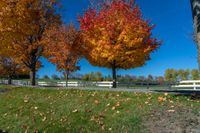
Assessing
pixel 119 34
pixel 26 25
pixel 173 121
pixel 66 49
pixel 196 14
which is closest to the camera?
pixel 173 121

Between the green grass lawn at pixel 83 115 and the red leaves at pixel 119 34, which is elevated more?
the red leaves at pixel 119 34

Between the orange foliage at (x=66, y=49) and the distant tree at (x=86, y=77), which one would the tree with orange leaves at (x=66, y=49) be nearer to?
the orange foliage at (x=66, y=49)

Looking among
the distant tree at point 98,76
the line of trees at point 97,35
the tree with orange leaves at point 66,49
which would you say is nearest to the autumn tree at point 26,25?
the line of trees at point 97,35

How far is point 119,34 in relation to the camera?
25953 millimetres

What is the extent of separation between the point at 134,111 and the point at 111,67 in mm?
19366

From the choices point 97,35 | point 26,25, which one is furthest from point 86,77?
point 26,25

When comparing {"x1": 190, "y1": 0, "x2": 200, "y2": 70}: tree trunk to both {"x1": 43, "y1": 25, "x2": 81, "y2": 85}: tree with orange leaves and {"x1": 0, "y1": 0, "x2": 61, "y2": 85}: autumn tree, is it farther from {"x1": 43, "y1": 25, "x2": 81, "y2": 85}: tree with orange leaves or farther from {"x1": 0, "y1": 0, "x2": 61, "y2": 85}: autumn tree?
{"x1": 43, "y1": 25, "x2": 81, "y2": 85}: tree with orange leaves

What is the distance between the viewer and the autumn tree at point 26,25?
19.7 m

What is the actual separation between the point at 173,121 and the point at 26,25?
47.6ft

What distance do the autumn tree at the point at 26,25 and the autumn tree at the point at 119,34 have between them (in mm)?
4019

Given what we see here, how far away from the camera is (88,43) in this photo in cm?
2755

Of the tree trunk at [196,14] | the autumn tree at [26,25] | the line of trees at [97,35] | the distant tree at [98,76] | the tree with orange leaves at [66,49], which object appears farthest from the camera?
the distant tree at [98,76]

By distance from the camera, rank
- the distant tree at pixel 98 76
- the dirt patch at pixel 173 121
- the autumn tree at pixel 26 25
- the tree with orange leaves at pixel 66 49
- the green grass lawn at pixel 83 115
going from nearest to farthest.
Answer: the dirt patch at pixel 173 121 < the green grass lawn at pixel 83 115 < the autumn tree at pixel 26 25 < the tree with orange leaves at pixel 66 49 < the distant tree at pixel 98 76

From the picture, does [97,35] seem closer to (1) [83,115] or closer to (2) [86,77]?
(1) [83,115]
